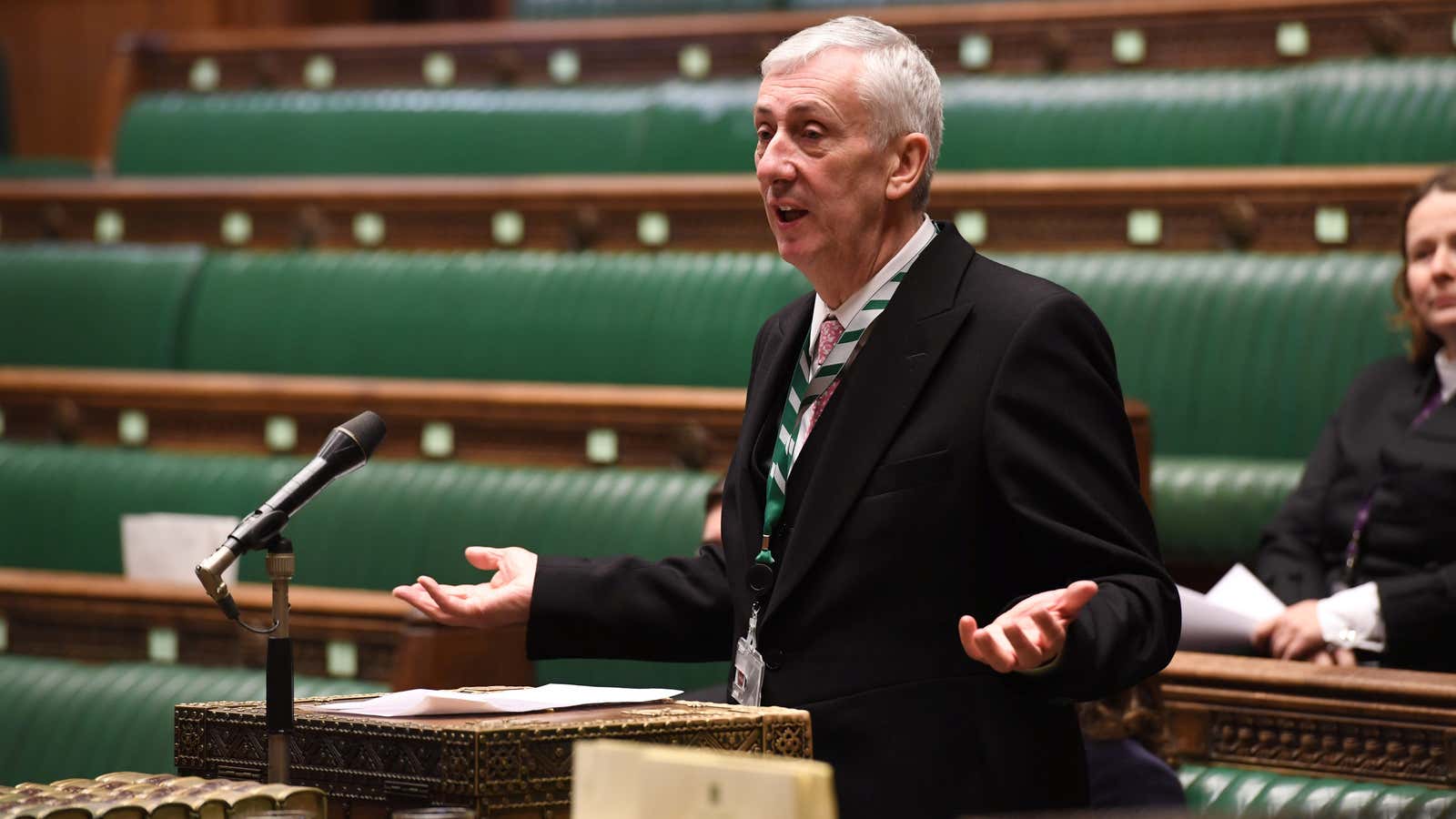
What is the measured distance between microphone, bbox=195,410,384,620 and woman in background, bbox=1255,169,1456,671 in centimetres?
87

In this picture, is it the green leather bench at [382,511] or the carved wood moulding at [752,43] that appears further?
the carved wood moulding at [752,43]

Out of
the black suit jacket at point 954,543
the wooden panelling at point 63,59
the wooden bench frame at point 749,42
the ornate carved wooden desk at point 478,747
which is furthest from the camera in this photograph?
the wooden panelling at point 63,59

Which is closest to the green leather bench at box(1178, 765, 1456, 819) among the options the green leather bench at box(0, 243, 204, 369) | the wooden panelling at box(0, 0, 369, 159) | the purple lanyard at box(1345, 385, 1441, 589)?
the purple lanyard at box(1345, 385, 1441, 589)

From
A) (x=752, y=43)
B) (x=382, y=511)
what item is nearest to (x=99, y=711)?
(x=382, y=511)

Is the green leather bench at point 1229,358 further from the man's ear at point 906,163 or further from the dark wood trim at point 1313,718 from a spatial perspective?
the man's ear at point 906,163

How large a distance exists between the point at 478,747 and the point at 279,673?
0.40ft

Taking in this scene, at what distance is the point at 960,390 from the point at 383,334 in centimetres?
156

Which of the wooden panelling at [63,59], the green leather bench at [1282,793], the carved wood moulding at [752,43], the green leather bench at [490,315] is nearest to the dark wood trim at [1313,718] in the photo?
the green leather bench at [1282,793]

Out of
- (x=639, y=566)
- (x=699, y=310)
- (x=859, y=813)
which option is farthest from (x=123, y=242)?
(x=859, y=813)

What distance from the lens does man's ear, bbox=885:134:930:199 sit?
93 cm

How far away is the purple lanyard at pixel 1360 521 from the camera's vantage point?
156 centimetres

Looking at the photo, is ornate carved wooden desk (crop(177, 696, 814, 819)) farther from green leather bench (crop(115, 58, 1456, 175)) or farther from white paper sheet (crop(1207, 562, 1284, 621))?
green leather bench (crop(115, 58, 1456, 175))

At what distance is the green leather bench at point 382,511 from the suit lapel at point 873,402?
0.87m

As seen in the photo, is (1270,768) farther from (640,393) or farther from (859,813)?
(640,393)
